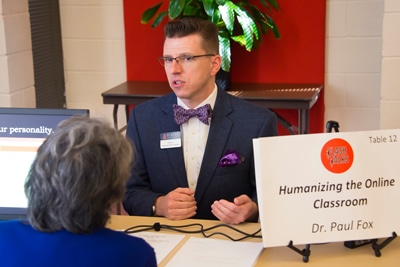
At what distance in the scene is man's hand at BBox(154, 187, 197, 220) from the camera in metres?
2.06

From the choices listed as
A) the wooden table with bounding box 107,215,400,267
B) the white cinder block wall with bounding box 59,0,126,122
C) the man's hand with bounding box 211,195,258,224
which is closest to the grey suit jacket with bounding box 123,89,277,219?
the man's hand with bounding box 211,195,258,224

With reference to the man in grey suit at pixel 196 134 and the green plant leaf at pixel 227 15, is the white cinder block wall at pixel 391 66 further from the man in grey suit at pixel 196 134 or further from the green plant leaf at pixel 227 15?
the man in grey suit at pixel 196 134

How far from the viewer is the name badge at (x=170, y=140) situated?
7.63 feet

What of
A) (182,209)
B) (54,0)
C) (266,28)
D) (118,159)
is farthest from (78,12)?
(118,159)

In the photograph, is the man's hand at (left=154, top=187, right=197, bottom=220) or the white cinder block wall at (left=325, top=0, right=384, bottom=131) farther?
the white cinder block wall at (left=325, top=0, right=384, bottom=131)

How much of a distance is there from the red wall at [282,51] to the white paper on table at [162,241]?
6.60 feet

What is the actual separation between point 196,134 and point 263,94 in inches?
44.8

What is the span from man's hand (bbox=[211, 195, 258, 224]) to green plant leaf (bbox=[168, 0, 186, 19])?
5.03ft

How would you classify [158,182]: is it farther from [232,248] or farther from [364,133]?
[364,133]

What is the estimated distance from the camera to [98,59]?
13.5 ft

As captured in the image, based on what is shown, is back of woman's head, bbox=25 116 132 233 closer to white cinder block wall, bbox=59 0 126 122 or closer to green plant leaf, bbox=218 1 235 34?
green plant leaf, bbox=218 1 235 34

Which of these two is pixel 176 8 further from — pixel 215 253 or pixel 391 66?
pixel 215 253

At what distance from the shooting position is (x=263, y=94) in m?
3.41

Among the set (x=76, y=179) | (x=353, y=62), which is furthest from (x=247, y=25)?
(x=76, y=179)
